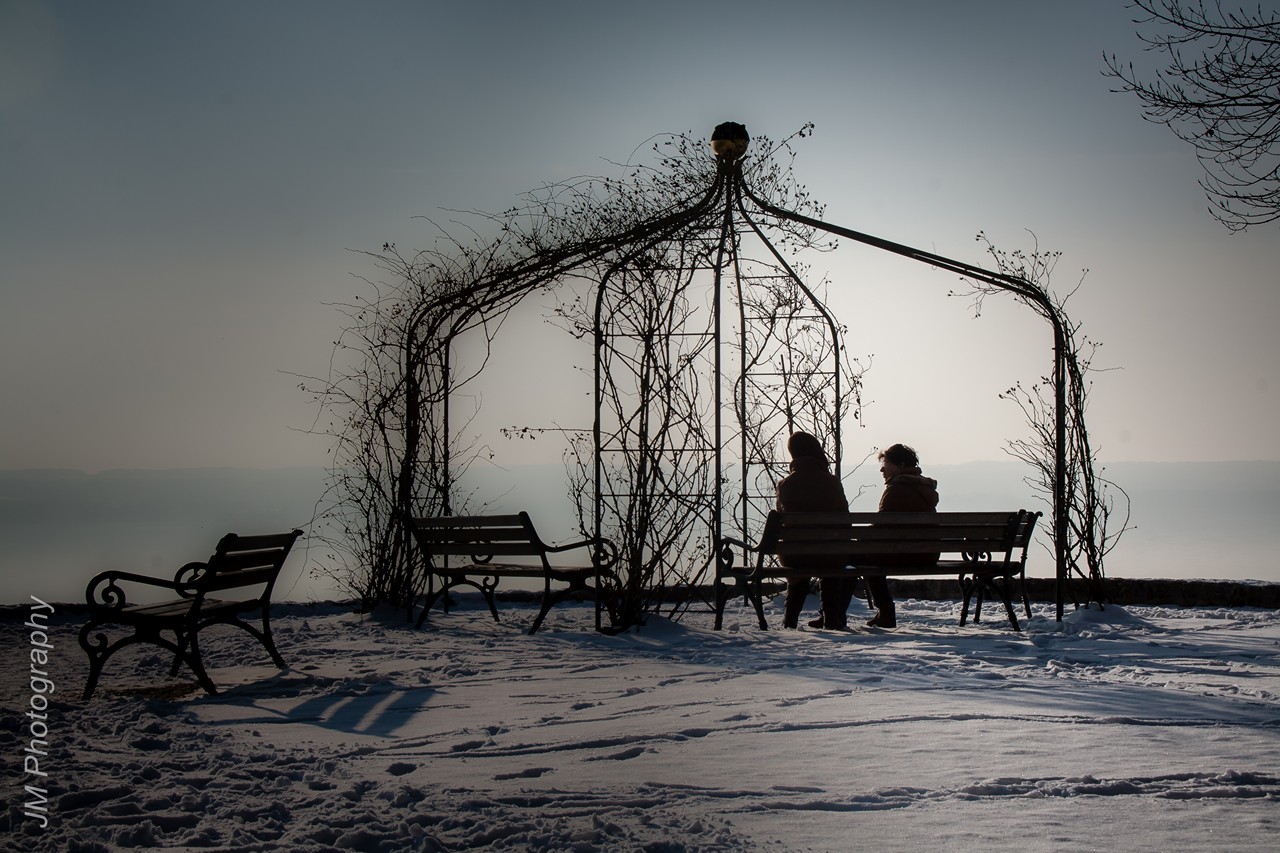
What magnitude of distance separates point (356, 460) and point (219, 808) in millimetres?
5990

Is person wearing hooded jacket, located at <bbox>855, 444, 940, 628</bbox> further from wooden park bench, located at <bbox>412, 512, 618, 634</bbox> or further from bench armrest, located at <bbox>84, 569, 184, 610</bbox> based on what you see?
bench armrest, located at <bbox>84, 569, 184, 610</bbox>

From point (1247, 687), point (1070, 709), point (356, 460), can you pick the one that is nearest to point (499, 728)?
point (1070, 709)

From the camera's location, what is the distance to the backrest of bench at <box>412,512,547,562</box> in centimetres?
788

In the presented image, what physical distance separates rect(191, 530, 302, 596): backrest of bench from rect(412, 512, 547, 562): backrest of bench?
5.93ft

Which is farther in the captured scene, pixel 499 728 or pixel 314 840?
pixel 499 728

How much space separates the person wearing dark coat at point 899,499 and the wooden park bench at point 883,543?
8 centimetres

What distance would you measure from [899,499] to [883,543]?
2.32 ft

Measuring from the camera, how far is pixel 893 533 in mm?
7684

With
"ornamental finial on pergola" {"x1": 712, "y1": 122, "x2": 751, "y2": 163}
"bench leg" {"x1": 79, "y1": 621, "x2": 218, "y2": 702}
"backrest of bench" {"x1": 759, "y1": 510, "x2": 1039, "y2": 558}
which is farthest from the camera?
"ornamental finial on pergola" {"x1": 712, "y1": 122, "x2": 751, "y2": 163}

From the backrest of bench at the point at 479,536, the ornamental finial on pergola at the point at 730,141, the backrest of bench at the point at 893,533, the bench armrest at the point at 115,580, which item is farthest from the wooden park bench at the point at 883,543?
the bench armrest at the point at 115,580

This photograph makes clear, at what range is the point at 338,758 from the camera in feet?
13.6

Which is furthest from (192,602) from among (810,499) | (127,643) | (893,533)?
(893,533)

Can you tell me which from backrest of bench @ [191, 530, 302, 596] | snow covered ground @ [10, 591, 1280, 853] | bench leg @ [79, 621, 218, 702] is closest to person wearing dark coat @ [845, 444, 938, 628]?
snow covered ground @ [10, 591, 1280, 853]

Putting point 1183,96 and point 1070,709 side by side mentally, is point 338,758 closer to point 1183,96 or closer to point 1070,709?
point 1070,709
